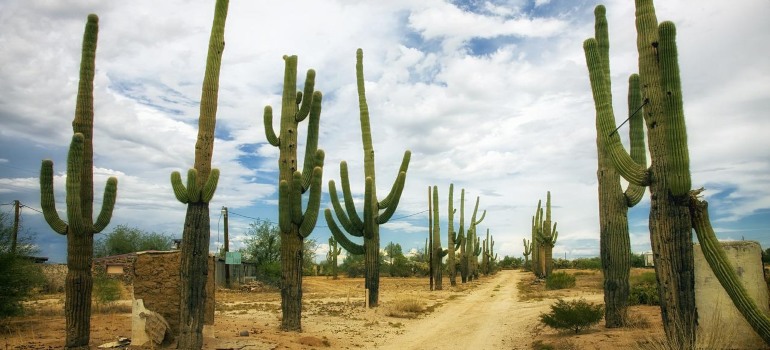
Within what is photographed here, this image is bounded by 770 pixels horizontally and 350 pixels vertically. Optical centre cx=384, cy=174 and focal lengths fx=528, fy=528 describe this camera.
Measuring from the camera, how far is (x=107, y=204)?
9.81 metres

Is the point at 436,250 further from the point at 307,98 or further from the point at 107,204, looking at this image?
the point at 107,204

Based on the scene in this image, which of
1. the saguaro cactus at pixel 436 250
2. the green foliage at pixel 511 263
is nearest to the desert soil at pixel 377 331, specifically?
the saguaro cactus at pixel 436 250

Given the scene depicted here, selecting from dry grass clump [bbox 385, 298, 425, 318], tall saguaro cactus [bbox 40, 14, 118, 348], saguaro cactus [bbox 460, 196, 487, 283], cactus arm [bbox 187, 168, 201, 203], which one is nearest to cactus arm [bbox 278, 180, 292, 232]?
cactus arm [bbox 187, 168, 201, 203]

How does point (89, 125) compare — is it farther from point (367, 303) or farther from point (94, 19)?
point (367, 303)

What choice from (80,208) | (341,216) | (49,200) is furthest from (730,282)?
(341,216)

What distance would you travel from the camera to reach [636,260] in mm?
64562

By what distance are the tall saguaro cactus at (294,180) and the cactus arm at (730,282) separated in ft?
25.1

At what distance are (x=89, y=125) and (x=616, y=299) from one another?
36.3 ft

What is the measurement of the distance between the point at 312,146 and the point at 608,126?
699 cm

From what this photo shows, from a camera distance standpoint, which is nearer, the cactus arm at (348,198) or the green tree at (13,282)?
the green tree at (13,282)

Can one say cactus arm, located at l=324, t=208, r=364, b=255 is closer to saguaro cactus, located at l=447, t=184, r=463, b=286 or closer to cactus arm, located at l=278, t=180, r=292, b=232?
cactus arm, located at l=278, t=180, r=292, b=232

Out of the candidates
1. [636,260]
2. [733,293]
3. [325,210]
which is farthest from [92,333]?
[636,260]

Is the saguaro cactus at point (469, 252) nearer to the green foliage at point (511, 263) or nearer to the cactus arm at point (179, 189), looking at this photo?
the cactus arm at point (179, 189)

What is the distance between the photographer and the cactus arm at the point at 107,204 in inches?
382
